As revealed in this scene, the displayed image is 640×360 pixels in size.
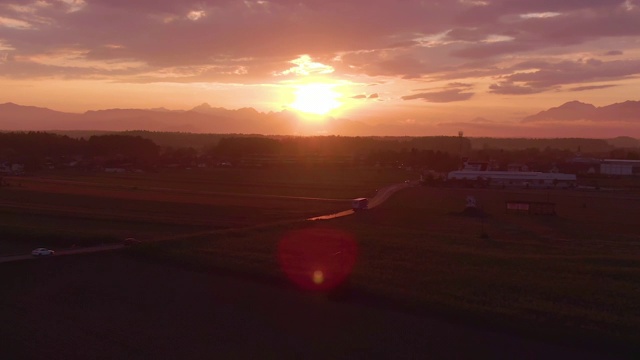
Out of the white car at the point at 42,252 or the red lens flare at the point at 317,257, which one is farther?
the white car at the point at 42,252

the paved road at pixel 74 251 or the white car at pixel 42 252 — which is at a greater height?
the white car at pixel 42 252

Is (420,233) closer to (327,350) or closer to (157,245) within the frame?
(157,245)

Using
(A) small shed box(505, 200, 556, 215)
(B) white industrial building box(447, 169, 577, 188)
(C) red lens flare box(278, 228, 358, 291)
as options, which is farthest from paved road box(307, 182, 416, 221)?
(A) small shed box(505, 200, 556, 215)

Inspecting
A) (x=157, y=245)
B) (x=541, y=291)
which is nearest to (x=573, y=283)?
(x=541, y=291)

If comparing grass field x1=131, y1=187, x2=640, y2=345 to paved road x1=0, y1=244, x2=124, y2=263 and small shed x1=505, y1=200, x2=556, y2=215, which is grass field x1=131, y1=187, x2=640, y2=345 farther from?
paved road x1=0, y1=244, x2=124, y2=263

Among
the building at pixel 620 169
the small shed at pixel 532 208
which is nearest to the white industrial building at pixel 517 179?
the building at pixel 620 169

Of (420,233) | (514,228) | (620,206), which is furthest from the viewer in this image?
(620,206)

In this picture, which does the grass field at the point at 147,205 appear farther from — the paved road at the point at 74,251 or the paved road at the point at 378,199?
the paved road at the point at 74,251
